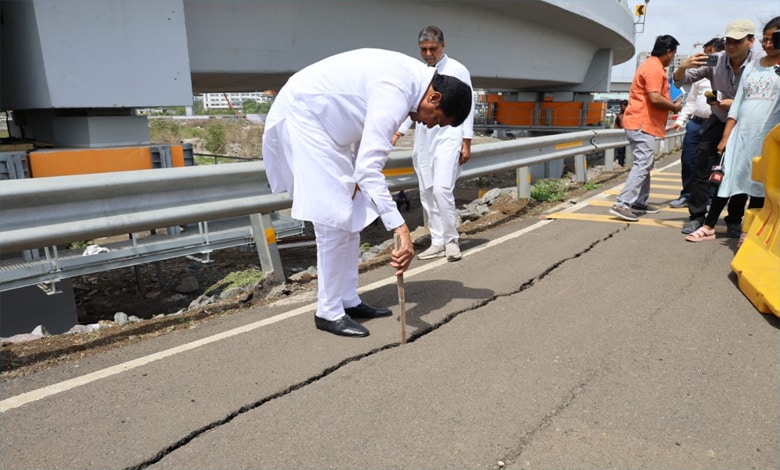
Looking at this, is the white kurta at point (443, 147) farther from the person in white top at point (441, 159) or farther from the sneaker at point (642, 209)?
the sneaker at point (642, 209)

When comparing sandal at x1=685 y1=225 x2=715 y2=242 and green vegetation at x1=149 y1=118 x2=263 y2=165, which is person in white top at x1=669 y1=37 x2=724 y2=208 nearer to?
sandal at x1=685 y1=225 x2=715 y2=242

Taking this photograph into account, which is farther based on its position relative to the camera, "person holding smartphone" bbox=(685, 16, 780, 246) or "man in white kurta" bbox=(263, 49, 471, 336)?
"person holding smartphone" bbox=(685, 16, 780, 246)

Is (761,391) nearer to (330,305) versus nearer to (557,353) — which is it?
(557,353)

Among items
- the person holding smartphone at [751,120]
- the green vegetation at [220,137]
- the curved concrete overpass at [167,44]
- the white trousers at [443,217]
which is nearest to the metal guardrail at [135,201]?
the white trousers at [443,217]

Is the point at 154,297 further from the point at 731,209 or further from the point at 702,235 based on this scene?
the point at 731,209

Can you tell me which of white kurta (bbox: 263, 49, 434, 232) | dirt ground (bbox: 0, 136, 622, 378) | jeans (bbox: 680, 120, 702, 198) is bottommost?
dirt ground (bbox: 0, 136, 622, 378)

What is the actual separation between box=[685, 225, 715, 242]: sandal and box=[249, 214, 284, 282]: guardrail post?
395cm

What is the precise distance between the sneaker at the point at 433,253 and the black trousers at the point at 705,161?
9.28 ft

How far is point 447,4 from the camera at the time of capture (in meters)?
11.9

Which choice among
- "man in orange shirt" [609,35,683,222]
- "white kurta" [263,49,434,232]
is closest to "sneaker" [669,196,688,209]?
"man in orange shirt" [609,35,683,222]

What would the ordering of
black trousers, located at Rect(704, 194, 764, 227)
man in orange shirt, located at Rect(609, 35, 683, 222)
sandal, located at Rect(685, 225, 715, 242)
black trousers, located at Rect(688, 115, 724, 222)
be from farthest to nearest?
1. man in orange shirt, located at Rect(609, 35, 683, 222)
2. black trousers, located at Rect(688, 115, 724, 222)
3. sandal, located at Rect(685, 225, 715, 242)
4. black trousers, located at Rect(704, 194, 764, 227)

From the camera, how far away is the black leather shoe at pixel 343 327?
3.31 metres

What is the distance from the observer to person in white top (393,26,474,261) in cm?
493

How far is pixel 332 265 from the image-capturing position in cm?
332
